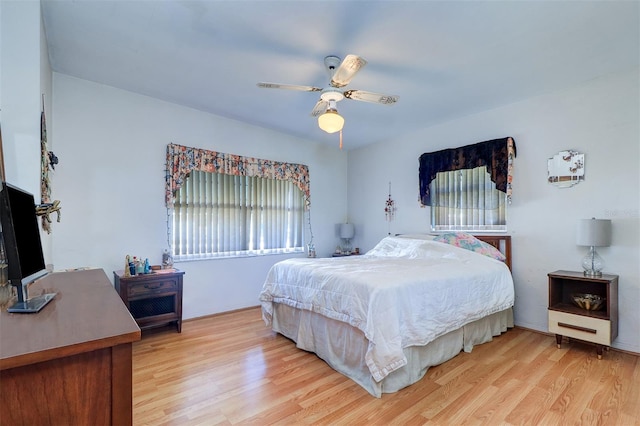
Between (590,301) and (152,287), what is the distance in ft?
14.4

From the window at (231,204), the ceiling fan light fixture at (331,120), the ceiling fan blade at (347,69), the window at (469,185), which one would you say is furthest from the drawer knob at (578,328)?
the window at (231,204)

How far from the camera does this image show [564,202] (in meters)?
3.30

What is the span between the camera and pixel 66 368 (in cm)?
85

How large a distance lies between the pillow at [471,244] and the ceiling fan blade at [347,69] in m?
2.41

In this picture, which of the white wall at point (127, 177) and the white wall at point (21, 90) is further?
the white wall at point (127, 177)

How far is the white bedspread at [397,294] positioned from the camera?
7.10ft

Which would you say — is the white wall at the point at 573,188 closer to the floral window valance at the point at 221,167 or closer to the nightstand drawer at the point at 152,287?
the floral window valance at the point at 221,167

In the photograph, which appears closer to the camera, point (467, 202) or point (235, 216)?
point (467, 202)

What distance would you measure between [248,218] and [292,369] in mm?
2419

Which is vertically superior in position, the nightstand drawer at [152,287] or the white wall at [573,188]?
the white wall at [573,188]

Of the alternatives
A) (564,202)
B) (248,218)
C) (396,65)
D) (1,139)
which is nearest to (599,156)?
(564,202)

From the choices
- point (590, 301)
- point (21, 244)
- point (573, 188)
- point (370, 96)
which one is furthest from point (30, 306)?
point (573, 188)

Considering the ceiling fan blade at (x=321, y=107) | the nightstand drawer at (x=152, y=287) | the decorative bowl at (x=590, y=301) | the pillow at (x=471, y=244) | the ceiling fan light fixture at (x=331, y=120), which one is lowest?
the decorative bowl at (x=590, y=301)

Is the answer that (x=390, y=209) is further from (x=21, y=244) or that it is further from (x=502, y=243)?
(x=21, y=244)
